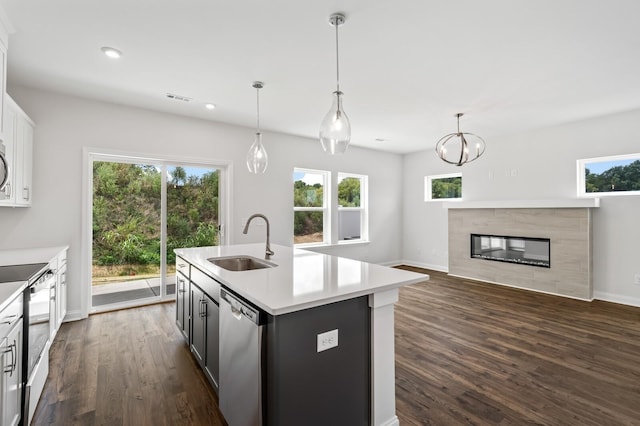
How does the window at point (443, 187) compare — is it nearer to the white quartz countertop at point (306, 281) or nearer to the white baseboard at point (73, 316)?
the white quartz countertop at point (306, 281)

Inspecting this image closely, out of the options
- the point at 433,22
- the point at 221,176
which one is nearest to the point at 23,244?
the point at 221,176

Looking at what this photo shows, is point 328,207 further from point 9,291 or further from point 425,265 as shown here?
point 9,291

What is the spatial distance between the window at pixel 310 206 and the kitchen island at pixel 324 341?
3633 millimetres

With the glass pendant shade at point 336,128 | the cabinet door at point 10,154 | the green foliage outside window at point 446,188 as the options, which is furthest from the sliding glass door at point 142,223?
the green foliage outside window at point 446,188

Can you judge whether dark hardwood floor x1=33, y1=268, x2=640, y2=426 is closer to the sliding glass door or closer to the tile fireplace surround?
the sliding glass door

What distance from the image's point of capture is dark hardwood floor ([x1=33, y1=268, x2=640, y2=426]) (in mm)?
1959

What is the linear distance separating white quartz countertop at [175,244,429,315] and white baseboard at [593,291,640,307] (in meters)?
4.19

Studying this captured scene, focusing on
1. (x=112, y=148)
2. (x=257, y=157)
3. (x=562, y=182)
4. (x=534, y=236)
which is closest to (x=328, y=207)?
(x=257, y=157)

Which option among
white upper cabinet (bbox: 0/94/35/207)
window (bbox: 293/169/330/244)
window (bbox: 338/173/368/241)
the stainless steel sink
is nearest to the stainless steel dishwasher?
the stainless steel sink

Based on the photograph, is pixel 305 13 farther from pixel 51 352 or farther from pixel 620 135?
pixel 620 135

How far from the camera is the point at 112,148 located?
381 cm

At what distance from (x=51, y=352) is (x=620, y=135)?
23.3 feet

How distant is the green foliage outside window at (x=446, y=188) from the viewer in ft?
20.4

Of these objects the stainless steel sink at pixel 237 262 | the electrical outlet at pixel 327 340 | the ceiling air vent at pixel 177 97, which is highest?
the ceiling air vent at pixel 177 97
